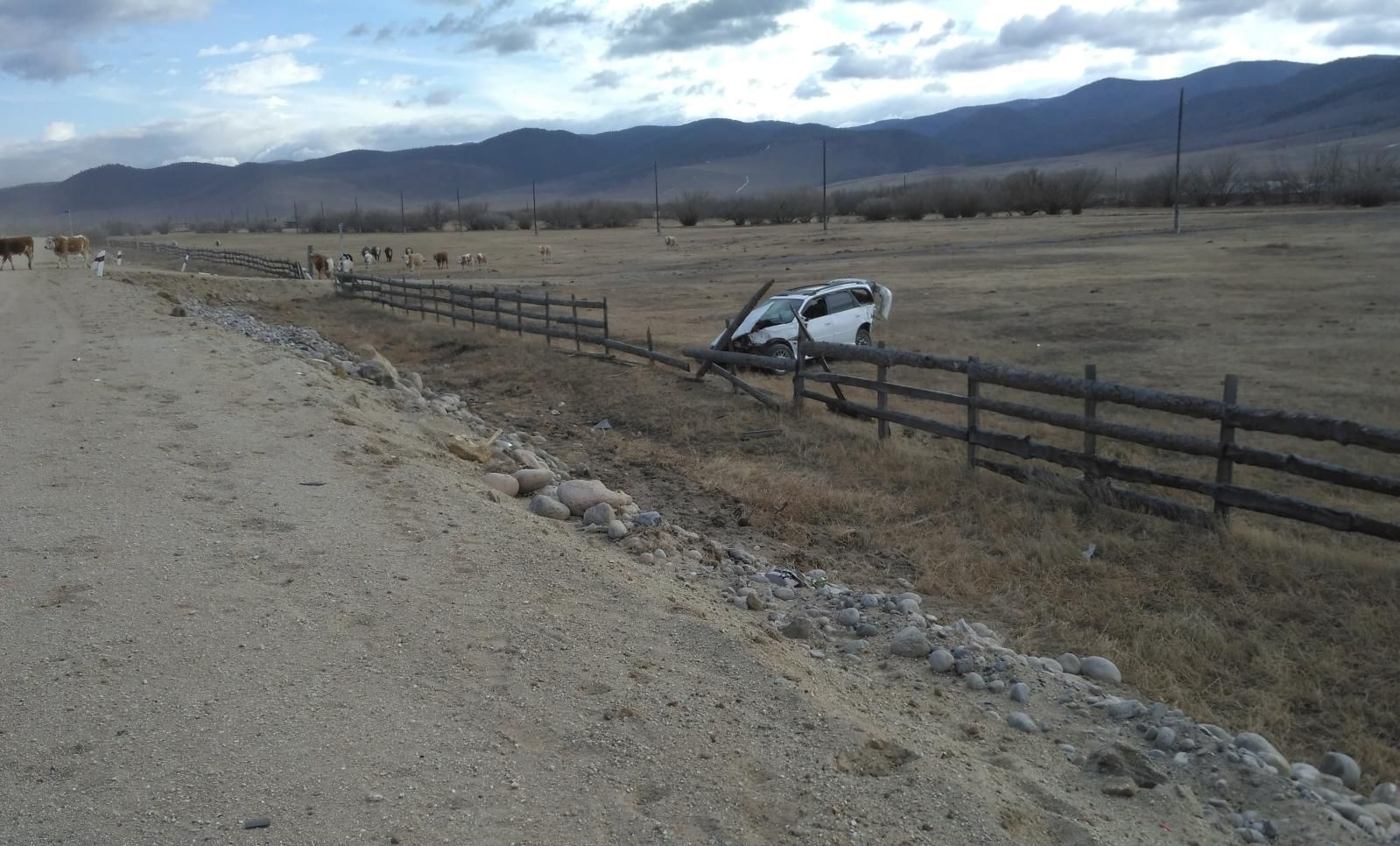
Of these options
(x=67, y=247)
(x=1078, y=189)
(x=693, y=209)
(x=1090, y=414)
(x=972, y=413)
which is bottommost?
(x=972, y=413)

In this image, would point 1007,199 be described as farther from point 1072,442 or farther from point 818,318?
point 1072,442

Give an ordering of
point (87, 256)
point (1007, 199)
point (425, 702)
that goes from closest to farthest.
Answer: point (425, 702) < point (87, 256) < point (1007, 199)

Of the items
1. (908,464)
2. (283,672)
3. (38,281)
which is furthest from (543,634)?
(38,281)

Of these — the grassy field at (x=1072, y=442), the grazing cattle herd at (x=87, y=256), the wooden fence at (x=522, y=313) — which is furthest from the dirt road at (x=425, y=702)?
the grazing cattle herd at (x=87, y=256)

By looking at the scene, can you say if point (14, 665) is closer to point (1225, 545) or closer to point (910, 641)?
point (910, 641)

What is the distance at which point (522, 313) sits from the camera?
74.0 feet

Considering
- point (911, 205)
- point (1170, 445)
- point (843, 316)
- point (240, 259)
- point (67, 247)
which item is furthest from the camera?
point (911, 205)

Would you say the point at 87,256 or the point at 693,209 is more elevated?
the point at 693,209

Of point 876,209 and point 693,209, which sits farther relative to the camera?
point 693,209


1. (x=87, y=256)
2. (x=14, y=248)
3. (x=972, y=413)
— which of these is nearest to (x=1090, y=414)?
(x=972, y=413)

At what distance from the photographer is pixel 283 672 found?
478cm

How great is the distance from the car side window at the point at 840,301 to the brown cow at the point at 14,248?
34366mm

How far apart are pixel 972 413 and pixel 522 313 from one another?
13.9m

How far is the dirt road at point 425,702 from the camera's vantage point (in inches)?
149
